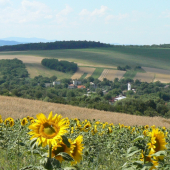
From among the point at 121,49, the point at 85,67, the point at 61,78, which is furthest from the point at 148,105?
the point at 121,49

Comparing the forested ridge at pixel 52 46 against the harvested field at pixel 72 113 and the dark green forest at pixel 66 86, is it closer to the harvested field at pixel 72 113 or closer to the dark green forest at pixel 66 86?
the dark green forest at pixel 66 86

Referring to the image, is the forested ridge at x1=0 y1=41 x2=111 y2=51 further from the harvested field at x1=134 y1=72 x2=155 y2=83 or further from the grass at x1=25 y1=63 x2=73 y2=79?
the harvested field at x1=134 y1=72 x2=155 y2=83

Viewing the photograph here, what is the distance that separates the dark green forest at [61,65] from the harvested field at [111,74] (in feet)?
28.9

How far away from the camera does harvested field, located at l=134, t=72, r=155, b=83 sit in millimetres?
72675

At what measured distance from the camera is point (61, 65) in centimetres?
8506

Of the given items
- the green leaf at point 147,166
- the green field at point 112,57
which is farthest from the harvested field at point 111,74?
the green leaf at point 147,166

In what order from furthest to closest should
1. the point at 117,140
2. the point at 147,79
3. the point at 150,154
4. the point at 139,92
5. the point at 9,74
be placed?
1. the point at 9,74
2. the point at 147,79
3. the point at 139,92
4. the point at 117,140
5. the point at 150,154

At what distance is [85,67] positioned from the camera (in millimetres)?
83562

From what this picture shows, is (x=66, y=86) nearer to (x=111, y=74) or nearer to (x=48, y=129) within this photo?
(x=111, y=74)

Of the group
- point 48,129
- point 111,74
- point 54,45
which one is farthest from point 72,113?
point 54,45

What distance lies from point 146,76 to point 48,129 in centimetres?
7549

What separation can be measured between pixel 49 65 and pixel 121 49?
36212mm

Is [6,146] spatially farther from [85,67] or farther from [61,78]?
[85,67]

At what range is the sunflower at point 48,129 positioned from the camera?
1845 mm
